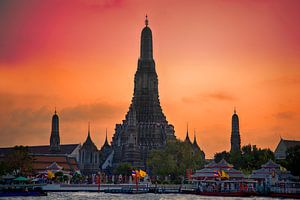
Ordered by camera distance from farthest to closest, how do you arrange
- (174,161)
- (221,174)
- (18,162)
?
(174,161) < (18,162) < (221,174)

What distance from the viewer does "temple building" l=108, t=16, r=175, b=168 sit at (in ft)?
496

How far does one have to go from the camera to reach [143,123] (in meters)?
156

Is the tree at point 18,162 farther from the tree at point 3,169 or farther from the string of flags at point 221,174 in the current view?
the string of flags at point 221,174

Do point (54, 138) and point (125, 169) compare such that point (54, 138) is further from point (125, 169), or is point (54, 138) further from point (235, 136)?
point (235, 136)

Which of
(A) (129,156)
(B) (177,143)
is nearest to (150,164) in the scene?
(B) (177,143)

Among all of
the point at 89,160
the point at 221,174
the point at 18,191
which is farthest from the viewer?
the point at 89,160

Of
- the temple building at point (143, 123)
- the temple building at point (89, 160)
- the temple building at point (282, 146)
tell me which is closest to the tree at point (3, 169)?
the temple building at point (143, 123)

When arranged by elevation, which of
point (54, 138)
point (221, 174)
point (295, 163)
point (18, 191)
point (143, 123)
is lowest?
point (18, 191)

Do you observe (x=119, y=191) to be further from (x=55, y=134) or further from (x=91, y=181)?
(x=55, y=134)

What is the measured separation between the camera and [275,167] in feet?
339

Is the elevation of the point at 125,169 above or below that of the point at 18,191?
above

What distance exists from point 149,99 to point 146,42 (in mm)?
14682

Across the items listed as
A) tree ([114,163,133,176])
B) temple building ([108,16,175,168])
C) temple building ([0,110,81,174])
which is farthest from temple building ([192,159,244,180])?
temple building ([0,110,81,174])

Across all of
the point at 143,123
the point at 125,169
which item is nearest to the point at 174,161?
the point at 125,169
